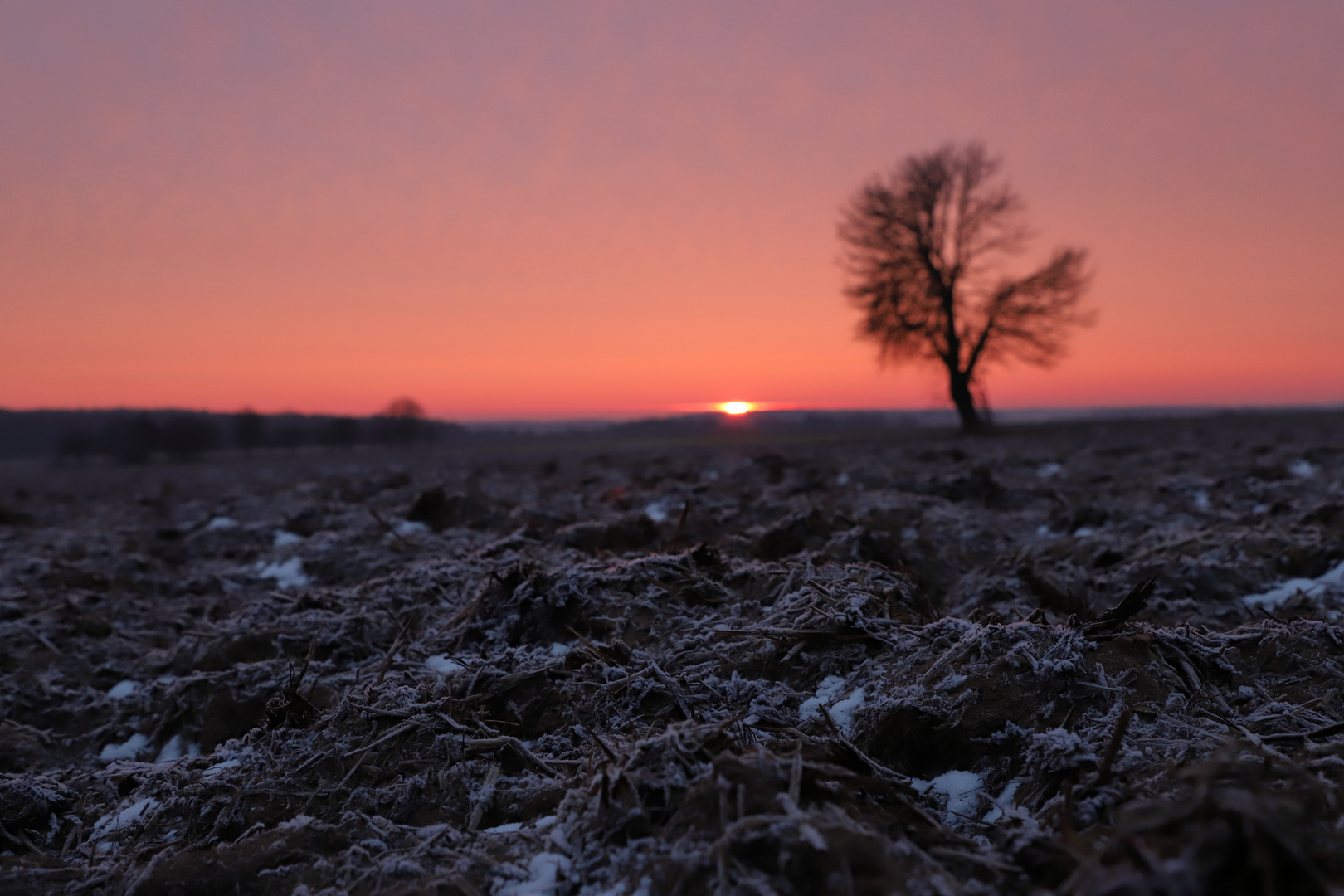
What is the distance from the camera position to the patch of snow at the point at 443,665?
3.23 m

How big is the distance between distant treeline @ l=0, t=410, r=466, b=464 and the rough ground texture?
59.6 metres

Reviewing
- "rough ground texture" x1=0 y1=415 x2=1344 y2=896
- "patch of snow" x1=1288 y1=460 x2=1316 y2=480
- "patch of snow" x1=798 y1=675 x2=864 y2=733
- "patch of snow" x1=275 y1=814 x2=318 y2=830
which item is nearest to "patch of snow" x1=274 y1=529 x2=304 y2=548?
A: "rough ground texture" x1=0 y1=415 x2=1344 y2=896

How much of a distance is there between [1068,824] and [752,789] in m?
0.67

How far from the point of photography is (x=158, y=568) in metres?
7.19

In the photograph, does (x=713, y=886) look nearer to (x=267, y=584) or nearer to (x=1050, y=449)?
(x=267, y=584)

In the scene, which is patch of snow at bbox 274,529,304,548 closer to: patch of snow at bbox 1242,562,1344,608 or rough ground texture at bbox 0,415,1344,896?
rough ground texture at bbox 0,415,1344,896

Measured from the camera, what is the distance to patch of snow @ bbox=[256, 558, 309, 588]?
20.6 feet

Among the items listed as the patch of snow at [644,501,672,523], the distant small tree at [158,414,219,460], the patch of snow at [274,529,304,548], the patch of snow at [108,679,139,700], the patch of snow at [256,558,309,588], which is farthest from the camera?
the distant small tree at [158,414,219,460]

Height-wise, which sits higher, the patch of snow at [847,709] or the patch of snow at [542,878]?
the patch of snow at [847,709]

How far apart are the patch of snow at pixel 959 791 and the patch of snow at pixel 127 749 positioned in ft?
11.3

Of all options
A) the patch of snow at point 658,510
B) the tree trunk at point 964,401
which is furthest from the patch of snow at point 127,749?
the tree trunk at point 964,401

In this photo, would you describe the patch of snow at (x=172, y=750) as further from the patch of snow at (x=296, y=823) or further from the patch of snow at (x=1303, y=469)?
the patch of snow at (x=1303, y=469)

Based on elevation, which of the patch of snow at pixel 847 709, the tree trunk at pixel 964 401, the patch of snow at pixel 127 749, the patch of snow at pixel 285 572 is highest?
the tree trunk at pixel 964 401

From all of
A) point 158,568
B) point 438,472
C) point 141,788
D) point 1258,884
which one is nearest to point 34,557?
point 158,568
